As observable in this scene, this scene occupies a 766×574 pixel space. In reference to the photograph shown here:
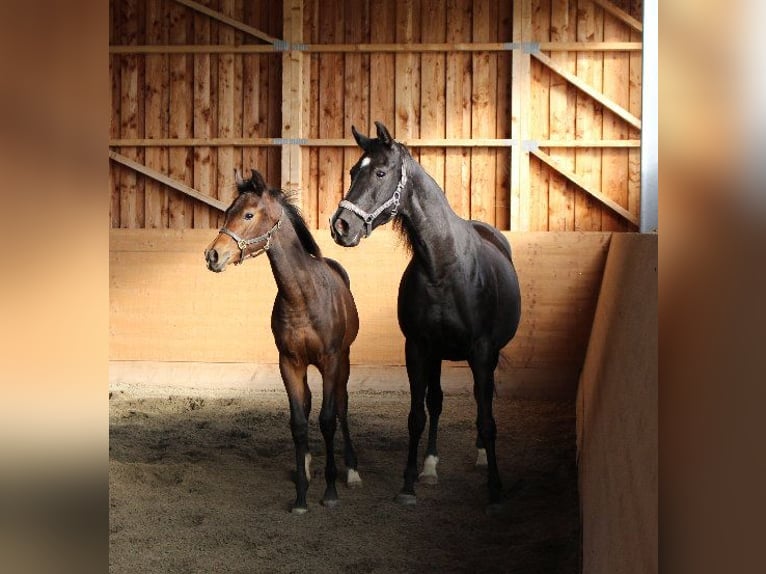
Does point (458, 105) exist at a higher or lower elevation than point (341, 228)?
higher

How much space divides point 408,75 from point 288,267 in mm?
5708

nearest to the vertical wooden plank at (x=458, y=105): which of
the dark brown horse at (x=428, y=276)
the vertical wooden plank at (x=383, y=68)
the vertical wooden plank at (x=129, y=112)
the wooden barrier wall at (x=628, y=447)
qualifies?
the vertical wooden plank at (x=383, y=68)

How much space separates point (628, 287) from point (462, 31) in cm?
683

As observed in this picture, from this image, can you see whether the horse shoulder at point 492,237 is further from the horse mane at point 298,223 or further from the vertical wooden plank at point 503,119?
the vertical wooden plank at point 503,119

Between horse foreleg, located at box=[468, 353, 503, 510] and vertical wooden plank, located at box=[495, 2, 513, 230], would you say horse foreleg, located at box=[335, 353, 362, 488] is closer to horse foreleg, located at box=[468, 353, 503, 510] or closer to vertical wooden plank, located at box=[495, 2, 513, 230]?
horse foreleg, located at box=[468, 353, 503, 510]

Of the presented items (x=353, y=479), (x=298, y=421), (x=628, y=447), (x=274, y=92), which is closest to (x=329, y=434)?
(x=298, y=421)

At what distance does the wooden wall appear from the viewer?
9.98 metres

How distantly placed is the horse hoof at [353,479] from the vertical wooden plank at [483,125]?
5232 mm

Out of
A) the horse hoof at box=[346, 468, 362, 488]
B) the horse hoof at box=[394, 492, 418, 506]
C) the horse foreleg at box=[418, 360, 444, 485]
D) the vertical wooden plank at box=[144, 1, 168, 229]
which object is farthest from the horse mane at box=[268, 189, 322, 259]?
the vertical wooden plank at box=[144, 1, 168, 229]

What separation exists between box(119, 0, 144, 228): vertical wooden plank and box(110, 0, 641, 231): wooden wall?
2cm

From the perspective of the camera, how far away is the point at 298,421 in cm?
497

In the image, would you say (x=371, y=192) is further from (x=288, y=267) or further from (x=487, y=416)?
(x=487, y=416)

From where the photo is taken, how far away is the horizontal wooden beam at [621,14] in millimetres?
9773
